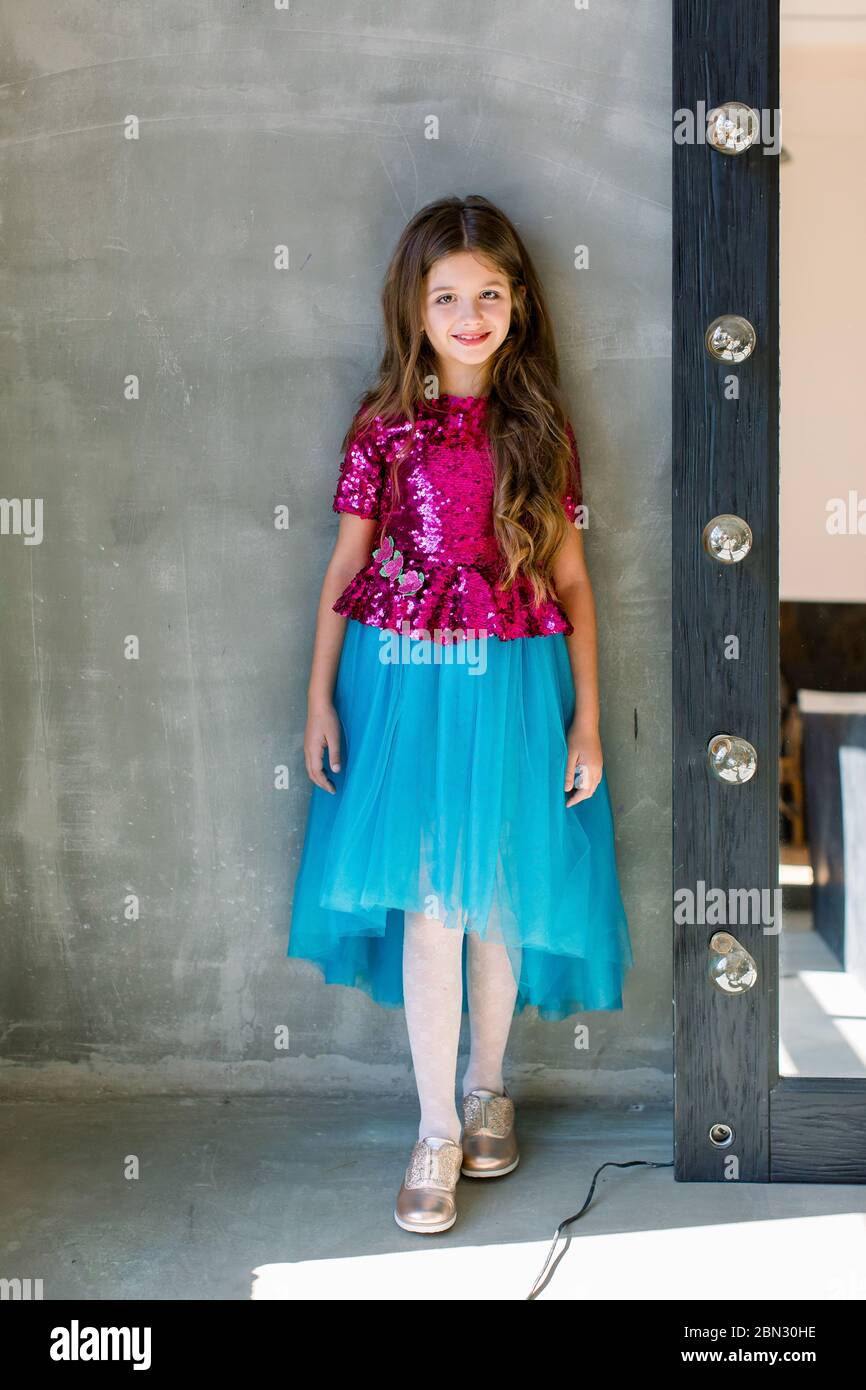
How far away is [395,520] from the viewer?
1.88 meters

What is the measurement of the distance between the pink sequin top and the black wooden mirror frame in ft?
0.79

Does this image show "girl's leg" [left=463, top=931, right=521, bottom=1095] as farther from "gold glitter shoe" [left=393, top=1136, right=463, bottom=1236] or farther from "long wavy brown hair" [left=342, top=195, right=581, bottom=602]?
"long wavy brown hair" [left=342, top=195, right=581, bottom=602]

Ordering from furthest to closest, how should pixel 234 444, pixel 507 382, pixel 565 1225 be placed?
pixel 234 444 → pixel 507 382 → pixel 565 1225

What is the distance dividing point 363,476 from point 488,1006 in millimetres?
870

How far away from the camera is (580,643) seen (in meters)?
1.92

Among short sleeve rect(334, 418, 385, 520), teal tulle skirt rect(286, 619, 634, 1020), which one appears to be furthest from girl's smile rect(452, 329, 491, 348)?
teal tulle skirt rect(286, 619, 634, 1020)

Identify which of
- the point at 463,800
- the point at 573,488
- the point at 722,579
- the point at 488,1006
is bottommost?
the point at 488,1006

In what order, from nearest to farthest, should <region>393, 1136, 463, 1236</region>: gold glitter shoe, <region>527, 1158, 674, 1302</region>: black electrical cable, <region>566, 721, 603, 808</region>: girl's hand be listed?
<region>527, 1158, 674, 1302</region>: black electrical cable, <region>393, 1136, 463, 1236</region>: gold glitter shoe, <region>566, 721, 603, 808</region>: girl's hand

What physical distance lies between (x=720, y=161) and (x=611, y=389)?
41cm

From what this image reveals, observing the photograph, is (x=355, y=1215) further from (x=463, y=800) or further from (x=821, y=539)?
(x=821, y=539)

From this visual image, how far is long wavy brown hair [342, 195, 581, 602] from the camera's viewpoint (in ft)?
5.93

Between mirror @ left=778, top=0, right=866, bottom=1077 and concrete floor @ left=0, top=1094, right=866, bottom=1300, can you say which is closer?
concrete floor @ left=0, top=1094, right=866, bottom=1300

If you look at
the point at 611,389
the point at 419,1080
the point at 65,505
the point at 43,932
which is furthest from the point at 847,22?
the point at 43,932

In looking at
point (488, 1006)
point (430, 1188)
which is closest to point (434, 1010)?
point (488, 1006)
